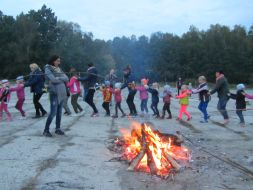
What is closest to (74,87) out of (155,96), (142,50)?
(155,96)

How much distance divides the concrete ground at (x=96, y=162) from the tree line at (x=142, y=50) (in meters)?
63.3

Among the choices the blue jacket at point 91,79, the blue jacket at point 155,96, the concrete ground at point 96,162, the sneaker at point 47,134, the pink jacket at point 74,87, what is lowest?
the concrete ground at point 96,162

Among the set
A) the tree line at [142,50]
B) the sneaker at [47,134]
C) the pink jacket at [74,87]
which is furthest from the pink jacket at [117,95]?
the tree line at [142,50]

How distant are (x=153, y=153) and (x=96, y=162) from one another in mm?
1082

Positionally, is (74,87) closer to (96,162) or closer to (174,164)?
(96,162)

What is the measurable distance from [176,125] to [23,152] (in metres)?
7.11

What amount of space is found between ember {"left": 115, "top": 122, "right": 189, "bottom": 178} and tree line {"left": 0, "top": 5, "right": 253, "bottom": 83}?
216 feet

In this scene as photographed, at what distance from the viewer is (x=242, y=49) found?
3627 inches

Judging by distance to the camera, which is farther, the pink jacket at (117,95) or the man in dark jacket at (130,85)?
the man in dark jacket at (130,85)

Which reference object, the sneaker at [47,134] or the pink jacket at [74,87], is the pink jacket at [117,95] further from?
the sneaker at [47,134]

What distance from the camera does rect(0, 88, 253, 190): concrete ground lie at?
23.5 ft

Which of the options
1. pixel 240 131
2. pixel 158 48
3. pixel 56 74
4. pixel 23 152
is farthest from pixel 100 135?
pixel 158 48

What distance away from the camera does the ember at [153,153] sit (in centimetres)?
807

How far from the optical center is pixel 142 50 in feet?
260
